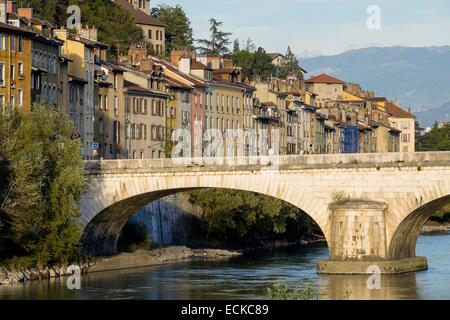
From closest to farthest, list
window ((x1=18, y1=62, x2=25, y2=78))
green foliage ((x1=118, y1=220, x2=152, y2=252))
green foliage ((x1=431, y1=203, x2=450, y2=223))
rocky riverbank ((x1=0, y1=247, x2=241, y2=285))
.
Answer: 1. rocky riverbank ((x1=0, y1=247, x2=241, y2=285))
2. window ((x1=18, y1=62, x2=25, y2=78))
3. green foliage ((x1=118, y1=220, x2=152, y2=252))
4. green foliage ((x1=431, y1=203, x2=450, y2=223))

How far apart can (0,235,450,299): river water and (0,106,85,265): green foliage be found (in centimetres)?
209

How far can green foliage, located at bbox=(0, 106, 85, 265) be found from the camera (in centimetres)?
6719

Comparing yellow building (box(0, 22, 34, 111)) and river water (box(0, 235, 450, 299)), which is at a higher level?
yellow building (box(0, 22, 34, 111))

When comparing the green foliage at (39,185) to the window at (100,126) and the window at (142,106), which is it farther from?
the window at (142,106)

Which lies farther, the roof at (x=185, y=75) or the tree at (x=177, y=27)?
the tree at (x=177, y=27)

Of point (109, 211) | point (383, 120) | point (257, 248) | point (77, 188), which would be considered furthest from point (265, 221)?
point (383, 120)

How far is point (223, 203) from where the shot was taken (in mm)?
92125

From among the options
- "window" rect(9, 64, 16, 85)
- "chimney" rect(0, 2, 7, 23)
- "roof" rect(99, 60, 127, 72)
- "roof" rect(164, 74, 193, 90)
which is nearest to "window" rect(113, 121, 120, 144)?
"roof" rect(99, 60, 127, 72)

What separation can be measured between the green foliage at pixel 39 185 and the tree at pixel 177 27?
82.4 metres

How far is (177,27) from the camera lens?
157m

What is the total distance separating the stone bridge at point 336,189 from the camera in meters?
71.9

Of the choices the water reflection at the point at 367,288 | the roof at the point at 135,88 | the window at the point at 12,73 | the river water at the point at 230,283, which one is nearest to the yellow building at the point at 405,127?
the roof at the point at 135,88

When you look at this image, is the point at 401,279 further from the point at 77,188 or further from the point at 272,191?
the point at 77,188

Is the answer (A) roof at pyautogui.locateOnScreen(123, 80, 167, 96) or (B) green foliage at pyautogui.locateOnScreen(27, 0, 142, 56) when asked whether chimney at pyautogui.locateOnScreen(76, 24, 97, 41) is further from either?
(B) green foliage at pyautogui.locateOnScreen(27, 0, 142, 56)
